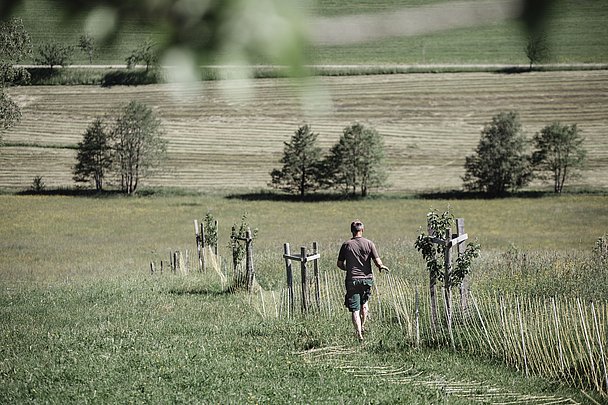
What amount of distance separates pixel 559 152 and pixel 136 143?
3893cm

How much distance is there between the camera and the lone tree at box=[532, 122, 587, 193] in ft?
212

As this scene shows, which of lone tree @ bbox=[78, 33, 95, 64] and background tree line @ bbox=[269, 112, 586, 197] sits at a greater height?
background tree line @ bbox=[269, 112, 586, 197]

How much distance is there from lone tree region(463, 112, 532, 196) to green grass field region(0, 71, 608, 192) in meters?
2.67

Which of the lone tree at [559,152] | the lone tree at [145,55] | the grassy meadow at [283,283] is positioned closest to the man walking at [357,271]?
the grassy meadow at [283,283]

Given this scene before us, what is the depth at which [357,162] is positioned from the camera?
64312 millimetres

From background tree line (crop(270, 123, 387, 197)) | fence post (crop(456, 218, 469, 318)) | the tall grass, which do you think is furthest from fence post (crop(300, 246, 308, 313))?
background tree line (crop(270, 123, 387, 197))

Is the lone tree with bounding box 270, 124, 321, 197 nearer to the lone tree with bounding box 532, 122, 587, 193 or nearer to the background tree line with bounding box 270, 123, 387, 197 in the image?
the background tree line with bounding box 270, 123, 387, 197

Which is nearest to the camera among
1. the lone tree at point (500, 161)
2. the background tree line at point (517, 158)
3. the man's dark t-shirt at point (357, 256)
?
the man's dark t-shirt at point (357, 256)

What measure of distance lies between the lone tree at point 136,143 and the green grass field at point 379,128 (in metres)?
1.54

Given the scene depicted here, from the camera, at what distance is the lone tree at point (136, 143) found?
65.3 m

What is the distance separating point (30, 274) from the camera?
2478 cm

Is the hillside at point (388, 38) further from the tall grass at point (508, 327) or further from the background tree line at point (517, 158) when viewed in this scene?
the background tree line at point (517, 158)

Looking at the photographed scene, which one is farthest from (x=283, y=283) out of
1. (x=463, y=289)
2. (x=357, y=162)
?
(x=357, y=162)

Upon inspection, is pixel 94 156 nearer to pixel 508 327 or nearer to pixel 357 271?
pixel 357 271
